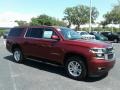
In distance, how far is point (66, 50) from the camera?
915 centimetres

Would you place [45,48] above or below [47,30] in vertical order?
below

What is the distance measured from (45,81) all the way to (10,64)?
11.7ft

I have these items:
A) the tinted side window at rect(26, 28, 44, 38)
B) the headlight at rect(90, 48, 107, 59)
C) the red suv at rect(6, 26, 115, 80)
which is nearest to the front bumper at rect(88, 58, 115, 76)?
the red suv at rect(6, 26, 115, 80)

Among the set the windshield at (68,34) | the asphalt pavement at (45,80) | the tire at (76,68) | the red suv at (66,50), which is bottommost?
the asphalt pavement at (45,80)

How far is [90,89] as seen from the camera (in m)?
7.58

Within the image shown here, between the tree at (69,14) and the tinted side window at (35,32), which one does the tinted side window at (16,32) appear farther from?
the tree at (69,14)

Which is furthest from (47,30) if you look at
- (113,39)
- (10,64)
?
(113,39)

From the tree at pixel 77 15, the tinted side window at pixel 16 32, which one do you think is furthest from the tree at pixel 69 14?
the tinted side window at pixel 16 32

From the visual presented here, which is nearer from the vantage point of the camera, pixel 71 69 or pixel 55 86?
pixel 55 86

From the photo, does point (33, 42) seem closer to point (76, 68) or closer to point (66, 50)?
point (66, 50)

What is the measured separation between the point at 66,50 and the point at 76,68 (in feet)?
2.42

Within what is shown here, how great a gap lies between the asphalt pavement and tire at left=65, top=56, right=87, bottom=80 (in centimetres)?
22

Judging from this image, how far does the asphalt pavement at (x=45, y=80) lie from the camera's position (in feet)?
25.3

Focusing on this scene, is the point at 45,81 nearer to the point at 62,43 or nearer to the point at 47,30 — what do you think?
the point at 62,43
